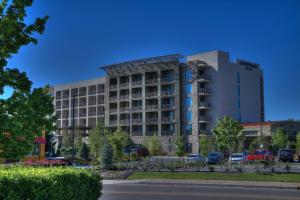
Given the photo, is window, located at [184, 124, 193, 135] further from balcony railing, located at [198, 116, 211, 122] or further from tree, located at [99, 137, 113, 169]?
tree, located at [99, 137, 113, 169]

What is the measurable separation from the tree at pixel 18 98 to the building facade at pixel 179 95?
81.6m

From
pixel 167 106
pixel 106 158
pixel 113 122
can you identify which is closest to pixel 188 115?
pixel 167 106

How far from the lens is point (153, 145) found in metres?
96.4

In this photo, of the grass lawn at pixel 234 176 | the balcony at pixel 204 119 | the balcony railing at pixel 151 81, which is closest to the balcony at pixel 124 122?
the balcony railing at pixel 151 81

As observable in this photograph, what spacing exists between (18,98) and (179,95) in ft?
296

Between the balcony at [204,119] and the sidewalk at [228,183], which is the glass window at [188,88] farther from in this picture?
the sidewalk at [228,183]

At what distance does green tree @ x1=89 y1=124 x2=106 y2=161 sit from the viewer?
222 ft

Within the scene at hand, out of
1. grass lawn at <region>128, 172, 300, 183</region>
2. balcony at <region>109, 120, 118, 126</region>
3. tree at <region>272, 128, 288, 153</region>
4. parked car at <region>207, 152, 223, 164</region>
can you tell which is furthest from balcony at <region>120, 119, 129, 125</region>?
grass lawn at <region>128, 172, 300, 183</region>

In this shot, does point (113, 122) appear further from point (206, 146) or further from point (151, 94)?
point (206, 146)

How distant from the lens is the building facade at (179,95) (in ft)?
324

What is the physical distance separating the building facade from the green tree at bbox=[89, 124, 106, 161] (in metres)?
8.79

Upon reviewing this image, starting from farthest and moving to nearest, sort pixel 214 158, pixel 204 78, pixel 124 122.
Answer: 1. pixel 124 122
2. pixel 204 78
3. pixel 214 158

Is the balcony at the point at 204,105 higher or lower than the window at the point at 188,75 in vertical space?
lower

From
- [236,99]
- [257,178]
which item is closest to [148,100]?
[236,99]
